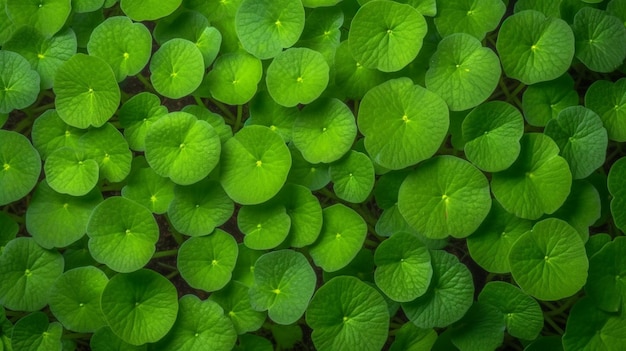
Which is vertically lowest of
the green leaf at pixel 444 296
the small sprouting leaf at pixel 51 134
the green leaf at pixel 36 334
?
the green leaf at pixel 36 334

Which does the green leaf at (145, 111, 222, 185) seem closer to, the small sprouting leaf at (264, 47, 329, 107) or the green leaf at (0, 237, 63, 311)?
the small sprouting leaf at (264, 47, 329, 107)

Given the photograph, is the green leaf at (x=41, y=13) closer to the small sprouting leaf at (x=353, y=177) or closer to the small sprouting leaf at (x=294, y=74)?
the small sprouting leaf at (x=294, y=74)

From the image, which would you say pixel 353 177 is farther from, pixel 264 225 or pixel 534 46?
pixel 534 46

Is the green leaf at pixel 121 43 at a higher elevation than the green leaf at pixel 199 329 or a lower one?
higher

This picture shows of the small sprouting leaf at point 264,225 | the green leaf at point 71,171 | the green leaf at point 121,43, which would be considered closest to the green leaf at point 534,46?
the small sprouting leaf at point 264,225

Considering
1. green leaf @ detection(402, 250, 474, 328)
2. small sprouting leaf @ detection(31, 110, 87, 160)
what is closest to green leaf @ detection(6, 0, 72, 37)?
small sprouting leaf @ detection(31, 110, 87, 160)

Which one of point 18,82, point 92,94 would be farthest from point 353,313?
point 18,82

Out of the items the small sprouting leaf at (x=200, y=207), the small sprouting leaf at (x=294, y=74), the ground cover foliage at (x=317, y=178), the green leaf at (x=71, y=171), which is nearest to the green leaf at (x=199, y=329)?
the ground cover foliage at (x=317, y=178)

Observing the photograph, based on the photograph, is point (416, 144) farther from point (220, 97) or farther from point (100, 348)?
point (100, 348)
